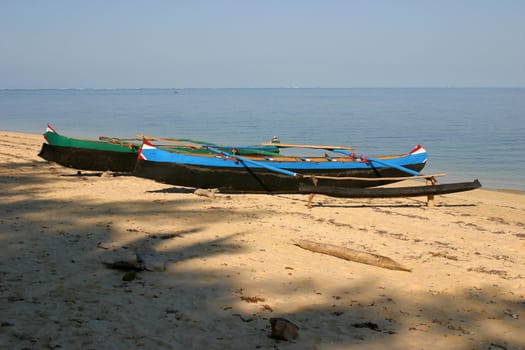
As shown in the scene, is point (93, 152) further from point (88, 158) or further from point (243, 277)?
point (243, 277)

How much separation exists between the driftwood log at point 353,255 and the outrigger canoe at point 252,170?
3428 mm

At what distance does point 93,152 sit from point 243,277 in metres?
9.01

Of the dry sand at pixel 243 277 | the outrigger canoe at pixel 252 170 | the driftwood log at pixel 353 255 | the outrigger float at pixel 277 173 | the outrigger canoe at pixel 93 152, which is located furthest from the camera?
the outrigger canoe at pixel 93 152

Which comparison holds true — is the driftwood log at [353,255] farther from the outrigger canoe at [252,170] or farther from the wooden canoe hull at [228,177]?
the wooden canoe hull at [228,177]

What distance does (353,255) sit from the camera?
7918 mm

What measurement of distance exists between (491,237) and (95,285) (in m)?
6.89

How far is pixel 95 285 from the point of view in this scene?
615 cm

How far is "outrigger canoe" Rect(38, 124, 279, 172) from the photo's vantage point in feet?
47.7

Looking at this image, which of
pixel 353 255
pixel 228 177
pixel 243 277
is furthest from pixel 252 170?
pixel 243 277

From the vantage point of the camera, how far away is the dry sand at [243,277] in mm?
5254

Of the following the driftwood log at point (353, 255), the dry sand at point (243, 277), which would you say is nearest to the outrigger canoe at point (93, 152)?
the dry sand at point (243, 277)

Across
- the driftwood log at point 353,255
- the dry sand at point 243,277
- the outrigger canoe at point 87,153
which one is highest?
the outrigger canoe at point 87,153

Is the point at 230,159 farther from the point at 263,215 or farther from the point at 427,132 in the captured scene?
the point at 427,132

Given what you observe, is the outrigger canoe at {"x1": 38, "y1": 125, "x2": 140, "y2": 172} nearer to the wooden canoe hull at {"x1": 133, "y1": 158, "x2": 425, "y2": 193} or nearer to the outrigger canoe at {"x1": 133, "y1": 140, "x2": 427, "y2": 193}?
the outrigger canoe at {"x1": 133, "y1": 140, "x2": 427, "y2": 193}
